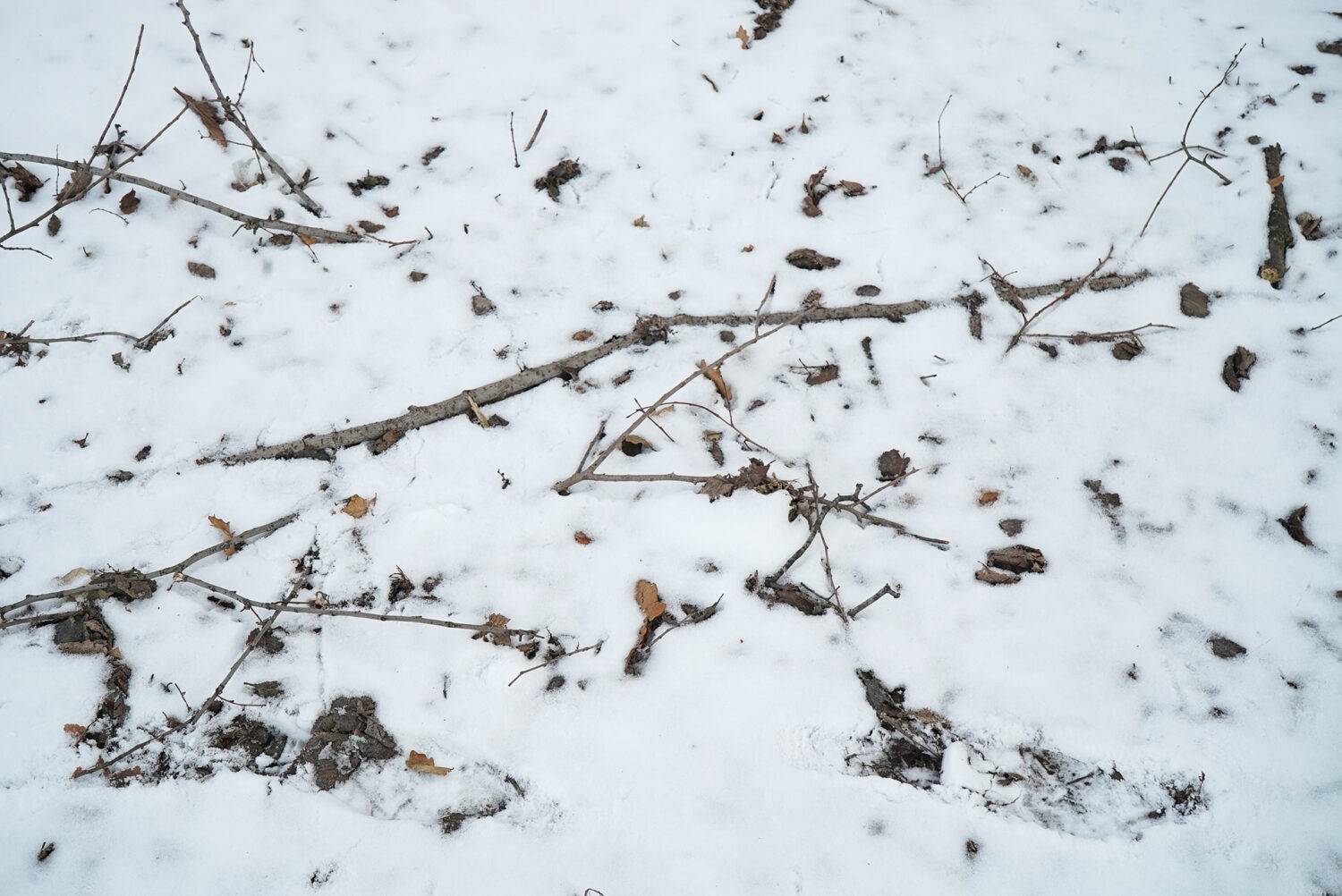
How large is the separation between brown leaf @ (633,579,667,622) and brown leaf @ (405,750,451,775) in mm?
639

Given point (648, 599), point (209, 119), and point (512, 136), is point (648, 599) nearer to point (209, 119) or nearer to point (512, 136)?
point (512, 136)

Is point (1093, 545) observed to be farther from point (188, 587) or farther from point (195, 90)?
point (195, 90)

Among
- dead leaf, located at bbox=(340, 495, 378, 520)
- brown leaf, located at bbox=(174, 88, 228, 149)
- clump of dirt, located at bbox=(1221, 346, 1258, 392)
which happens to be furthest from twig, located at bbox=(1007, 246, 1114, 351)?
Result: brown leaf, located at bbox=(174, 88, 228, 149)

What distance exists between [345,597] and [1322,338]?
3191 mm

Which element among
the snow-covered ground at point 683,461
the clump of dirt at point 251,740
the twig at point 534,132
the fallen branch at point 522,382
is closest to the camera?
the snow-covered ground at point 683,461

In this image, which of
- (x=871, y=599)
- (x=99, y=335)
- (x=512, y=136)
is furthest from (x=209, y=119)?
(x=871, y=599)

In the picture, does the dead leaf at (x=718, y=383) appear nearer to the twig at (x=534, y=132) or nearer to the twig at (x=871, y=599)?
the twig at (x=871, y=599)

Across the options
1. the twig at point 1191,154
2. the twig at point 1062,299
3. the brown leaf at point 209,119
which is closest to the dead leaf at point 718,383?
the twig at point 1062,299

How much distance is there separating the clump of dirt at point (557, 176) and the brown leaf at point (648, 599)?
162cm

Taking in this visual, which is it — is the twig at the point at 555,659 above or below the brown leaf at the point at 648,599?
below

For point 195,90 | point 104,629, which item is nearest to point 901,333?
point 104,629

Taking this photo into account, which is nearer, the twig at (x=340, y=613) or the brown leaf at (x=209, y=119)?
the twig at (x=340, y=613)

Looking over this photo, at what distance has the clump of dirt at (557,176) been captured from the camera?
2.80 metres

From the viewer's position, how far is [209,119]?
2826 millimetres
